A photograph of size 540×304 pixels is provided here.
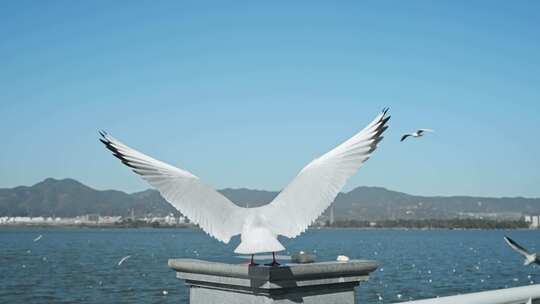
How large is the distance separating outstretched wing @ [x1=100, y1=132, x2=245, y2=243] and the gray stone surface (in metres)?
0.38

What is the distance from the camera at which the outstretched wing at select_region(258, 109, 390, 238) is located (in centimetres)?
493

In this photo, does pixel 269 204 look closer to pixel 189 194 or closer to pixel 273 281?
pixel 189 194

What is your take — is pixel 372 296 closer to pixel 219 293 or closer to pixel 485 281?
pixel 485 281

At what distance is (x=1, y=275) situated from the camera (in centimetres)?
3922

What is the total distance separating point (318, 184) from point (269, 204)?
525 mm

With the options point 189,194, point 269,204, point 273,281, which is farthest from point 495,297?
point 189,194

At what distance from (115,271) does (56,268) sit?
19.5ft

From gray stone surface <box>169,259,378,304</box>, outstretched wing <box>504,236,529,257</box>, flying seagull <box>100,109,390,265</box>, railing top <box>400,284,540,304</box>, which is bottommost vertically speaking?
railing top <box>400,284,540,304</box>

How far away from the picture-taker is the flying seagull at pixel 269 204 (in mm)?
4797

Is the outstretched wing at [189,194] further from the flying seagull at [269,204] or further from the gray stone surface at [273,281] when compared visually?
the gray stone surface at [273,281]

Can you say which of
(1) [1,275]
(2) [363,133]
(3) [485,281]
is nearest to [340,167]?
(2) [363,133]

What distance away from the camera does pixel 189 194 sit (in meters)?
5.04

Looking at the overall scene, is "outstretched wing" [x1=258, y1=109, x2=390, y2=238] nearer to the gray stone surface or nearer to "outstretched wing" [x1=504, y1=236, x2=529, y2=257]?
the gray stone surface

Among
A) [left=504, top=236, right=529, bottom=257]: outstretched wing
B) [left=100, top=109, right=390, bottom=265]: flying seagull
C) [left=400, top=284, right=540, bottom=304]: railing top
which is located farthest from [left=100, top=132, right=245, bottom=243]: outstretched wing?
[left=504, top=236, right=529, bottom=257]: outstretched wing
